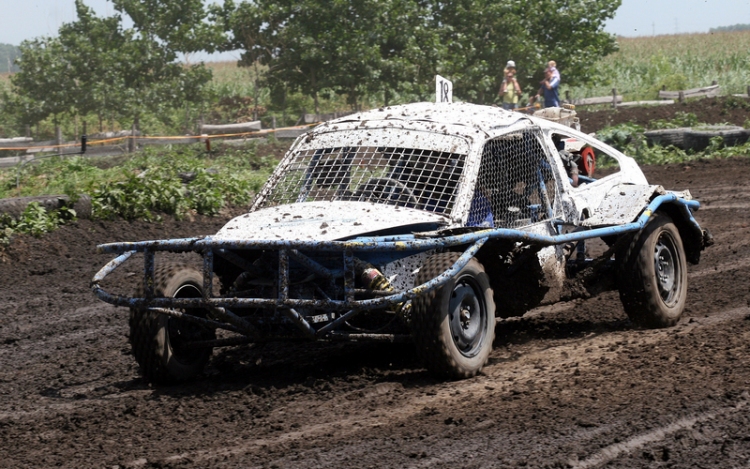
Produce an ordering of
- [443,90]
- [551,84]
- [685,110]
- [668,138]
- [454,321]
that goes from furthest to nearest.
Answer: [685,110] < [551,84] < [668,138] < [443,90] < [454,321]

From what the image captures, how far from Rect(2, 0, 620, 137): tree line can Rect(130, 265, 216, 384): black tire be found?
24160 millimetres

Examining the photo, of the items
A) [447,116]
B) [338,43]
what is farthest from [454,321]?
[338,43]

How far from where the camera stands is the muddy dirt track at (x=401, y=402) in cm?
487

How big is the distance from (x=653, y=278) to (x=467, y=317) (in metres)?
2.06

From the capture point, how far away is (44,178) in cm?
1725

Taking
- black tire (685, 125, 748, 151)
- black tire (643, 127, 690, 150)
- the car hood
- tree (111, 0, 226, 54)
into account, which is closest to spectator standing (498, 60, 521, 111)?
black tire (643, 127, 690, 150)

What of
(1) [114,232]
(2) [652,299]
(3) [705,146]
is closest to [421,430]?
(2) [652,299]

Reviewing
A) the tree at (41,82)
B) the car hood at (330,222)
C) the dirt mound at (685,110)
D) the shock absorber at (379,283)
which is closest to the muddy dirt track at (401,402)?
the shock absorber at (379,283)

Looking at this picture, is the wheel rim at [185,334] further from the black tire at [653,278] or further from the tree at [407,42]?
the tree at [407,42]

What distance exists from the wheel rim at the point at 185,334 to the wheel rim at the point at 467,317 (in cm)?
178

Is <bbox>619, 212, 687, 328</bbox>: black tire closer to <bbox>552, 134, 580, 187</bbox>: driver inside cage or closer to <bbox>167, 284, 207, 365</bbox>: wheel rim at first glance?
<bbox>552, 134, 580, 187</bbox>: driver inside cage

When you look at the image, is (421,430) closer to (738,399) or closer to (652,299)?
(738,399)

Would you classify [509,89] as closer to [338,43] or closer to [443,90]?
[338,43]

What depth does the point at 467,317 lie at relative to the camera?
6.42 metres
